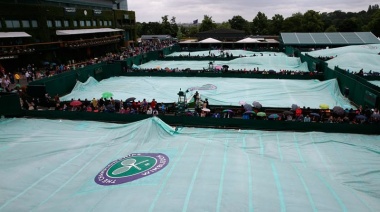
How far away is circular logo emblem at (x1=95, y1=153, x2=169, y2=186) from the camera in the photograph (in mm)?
11883

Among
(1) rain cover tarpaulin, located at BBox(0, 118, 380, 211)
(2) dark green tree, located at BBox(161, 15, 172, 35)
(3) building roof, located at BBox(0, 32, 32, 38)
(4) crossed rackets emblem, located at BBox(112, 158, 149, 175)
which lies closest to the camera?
(1) rain cover tarpaulin, located at BBox(0, 118, 380, 211)

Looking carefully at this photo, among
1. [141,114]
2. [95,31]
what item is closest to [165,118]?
[141,114]

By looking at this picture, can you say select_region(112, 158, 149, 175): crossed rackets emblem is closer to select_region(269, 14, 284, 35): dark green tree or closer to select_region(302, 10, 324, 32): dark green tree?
select_region(302, 10, 324, 32): dark green tree

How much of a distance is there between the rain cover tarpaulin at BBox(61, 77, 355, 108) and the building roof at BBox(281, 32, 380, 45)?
91.2ft

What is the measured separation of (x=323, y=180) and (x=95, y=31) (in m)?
50.1

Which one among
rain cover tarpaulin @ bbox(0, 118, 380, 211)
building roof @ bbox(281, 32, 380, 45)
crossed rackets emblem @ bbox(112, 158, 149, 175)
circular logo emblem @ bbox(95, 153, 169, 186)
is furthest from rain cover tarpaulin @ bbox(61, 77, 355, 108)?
building roof @ bbox(281, 32, 380, 45)

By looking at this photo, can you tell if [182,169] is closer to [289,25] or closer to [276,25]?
[289,25]

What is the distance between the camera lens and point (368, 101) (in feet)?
64.2

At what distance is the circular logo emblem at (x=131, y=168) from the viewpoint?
1188cm

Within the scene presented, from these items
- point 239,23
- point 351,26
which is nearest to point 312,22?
point 351,26

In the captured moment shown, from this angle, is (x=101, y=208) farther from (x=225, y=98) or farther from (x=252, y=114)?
(x=225, y=98)

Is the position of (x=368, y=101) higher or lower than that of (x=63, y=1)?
lower

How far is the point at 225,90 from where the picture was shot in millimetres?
25484

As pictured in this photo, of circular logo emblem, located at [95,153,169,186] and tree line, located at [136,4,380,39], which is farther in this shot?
tree line, located at [136,4,380,39]
